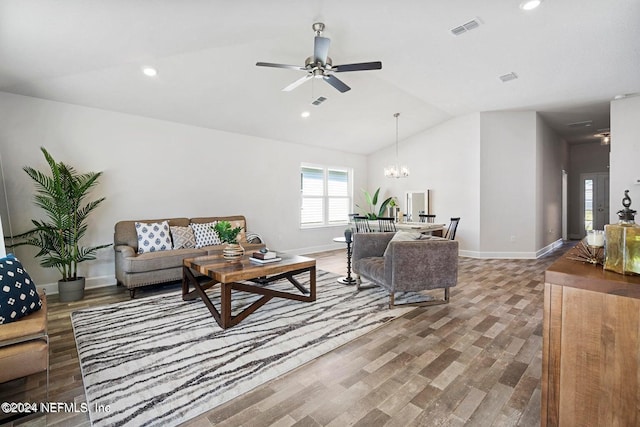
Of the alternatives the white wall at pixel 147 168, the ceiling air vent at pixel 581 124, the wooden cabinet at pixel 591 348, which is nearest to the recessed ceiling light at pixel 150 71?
the white wall at pixel 147 168

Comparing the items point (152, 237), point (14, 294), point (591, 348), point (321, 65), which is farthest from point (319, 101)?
point (591, 348)

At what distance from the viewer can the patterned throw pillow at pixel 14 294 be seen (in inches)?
70.2

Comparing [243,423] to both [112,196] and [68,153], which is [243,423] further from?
[68,153]

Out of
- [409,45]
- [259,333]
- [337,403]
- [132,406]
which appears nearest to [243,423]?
[337,403]

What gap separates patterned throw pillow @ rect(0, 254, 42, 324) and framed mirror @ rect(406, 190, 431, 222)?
6.45 meters

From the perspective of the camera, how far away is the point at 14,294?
6.06ft

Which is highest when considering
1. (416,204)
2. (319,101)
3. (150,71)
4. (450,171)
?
(319,101)

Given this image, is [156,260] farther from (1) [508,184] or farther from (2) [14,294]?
(1) [508,184]

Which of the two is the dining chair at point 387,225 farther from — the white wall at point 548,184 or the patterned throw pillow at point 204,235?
the white wall at point 548,184

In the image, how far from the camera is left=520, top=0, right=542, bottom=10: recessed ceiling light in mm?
2771

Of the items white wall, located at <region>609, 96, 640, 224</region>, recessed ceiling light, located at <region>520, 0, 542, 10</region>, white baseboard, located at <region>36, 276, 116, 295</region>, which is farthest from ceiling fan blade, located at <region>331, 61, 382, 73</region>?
white wall, located at <region>609, 96, 640, 224</region>

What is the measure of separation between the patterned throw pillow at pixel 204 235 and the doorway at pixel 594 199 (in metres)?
10.2

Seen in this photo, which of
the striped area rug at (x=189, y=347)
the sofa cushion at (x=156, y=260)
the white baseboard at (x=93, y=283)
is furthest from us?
the white baseboard at (x=93, y=283)

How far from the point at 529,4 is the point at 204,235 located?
4963mm
